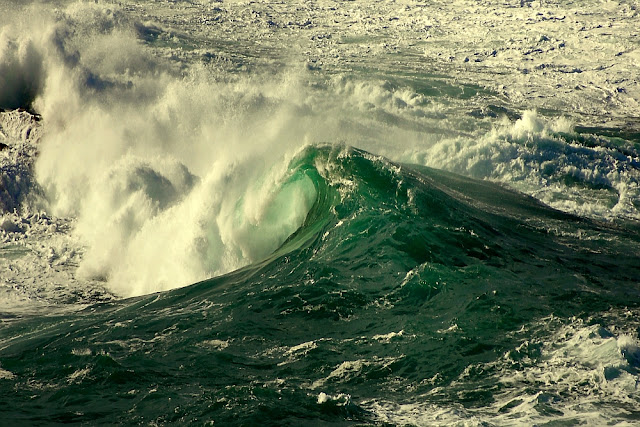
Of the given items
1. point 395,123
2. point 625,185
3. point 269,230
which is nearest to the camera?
point 269,230

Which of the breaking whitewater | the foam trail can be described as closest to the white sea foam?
the breaking whitewater

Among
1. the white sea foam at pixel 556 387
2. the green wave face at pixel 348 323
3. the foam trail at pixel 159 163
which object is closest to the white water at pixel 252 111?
the foam trail at pixel 159 163

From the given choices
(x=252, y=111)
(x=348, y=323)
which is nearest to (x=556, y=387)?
(x=348, y=323)

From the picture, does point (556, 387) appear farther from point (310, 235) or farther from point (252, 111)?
point (252, 111)

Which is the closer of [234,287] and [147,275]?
[234,287]

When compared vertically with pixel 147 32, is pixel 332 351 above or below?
below

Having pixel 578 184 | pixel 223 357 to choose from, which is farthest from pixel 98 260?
pixel 578 184

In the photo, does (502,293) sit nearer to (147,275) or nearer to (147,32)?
(147,275)
